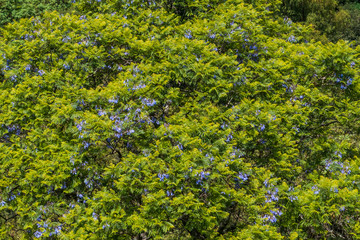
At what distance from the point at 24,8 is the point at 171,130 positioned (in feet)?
54.0

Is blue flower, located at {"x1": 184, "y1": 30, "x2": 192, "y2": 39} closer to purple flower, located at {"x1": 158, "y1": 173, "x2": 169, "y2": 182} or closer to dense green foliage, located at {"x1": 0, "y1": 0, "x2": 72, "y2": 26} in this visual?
purple flower, located at {"x1": 158, "y1": 173, "x2": 169, "y2": 182}

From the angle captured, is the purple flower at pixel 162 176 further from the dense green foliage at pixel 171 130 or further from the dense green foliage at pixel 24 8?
the dense green foliage at pixel 24 8

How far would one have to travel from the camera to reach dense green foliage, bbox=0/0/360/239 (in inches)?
201

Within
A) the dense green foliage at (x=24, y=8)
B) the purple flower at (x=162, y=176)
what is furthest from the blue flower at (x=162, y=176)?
the dense green foliage at (x=24, y=8)

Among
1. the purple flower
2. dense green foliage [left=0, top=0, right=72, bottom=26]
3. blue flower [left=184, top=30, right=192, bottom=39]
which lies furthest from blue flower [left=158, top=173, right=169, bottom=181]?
dense green foliage [left=0, top=0, right=72, bottom=26]

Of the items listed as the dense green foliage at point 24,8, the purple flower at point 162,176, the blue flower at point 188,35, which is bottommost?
the dense green foliage at point 24,8

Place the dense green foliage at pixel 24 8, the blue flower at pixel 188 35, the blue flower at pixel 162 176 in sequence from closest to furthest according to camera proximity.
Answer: the blue flower at pixel 162 176
the blue flower at pixel 188 35
the dense green foliage at pixel 24 8

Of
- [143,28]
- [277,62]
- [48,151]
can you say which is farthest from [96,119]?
[277,62]

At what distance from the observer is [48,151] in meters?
5.71

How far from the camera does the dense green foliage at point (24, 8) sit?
60.0 ft

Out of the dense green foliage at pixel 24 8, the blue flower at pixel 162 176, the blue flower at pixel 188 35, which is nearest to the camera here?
the blue flower at pixel 162 176

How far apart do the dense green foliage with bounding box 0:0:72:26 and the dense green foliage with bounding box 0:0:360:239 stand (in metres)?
12.4

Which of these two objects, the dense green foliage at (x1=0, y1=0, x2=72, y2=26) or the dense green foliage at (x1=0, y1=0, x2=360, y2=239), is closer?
the dense green foliage at (x1=0, y1=0, x2=360, y2=239)

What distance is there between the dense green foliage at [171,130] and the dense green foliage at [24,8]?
12376 mm
